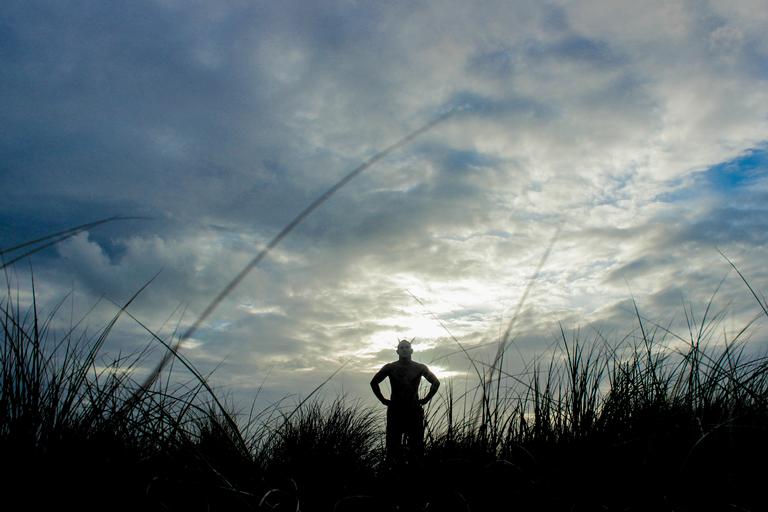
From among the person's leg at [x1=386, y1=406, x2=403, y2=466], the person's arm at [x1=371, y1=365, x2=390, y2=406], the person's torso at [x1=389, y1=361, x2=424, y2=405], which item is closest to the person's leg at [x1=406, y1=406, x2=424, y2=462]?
the person's leg at [x1=386, y1=406, x2=403, y2=466]

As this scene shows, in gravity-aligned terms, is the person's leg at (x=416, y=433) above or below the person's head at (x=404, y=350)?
below

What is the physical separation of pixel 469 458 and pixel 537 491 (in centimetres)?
67

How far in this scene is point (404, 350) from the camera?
9219 mm

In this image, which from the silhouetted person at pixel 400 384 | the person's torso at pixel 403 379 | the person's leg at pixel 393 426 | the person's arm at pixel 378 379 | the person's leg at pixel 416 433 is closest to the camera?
the person's leg at pixel 416 433

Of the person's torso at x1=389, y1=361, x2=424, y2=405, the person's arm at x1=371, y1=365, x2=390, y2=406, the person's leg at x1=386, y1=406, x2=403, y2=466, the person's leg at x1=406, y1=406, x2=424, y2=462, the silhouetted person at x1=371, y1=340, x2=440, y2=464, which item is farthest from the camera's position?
the person's arm at x1=371, y1=365, x2=390, y2=406

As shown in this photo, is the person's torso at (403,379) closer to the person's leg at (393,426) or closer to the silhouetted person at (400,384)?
the silhouetted person at (400,384)

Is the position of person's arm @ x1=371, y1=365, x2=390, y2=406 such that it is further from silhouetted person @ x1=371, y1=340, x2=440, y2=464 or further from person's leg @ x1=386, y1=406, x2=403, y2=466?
person's leg @ x1=386, y1=406, x2=403, y2=466

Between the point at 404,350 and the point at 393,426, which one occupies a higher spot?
the point at 404,350

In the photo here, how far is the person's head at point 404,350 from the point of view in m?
9.22

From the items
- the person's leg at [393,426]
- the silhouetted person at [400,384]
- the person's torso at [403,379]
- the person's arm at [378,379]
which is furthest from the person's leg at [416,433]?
the person's arm at [378,379]

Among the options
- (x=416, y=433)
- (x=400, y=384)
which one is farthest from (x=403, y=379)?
(x=416, y=433)

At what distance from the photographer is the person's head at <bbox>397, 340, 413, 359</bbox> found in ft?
30.2

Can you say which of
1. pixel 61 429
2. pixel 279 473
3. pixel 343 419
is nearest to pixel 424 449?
pixel 279 473

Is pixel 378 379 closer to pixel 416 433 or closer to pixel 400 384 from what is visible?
pixel 400 384
